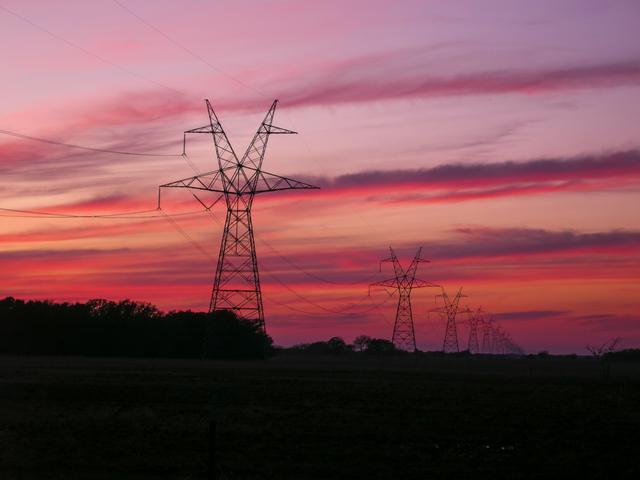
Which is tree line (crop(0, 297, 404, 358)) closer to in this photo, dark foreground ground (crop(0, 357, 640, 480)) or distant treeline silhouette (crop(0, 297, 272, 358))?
distant treeline silhouette (crop(0, 297, 272, 358))

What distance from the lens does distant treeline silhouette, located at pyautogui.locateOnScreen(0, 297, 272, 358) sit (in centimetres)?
16312

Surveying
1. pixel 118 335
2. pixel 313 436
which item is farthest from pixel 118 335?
pixel 313 436

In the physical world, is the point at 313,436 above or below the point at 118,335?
below

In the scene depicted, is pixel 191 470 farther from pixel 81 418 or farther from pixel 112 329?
pixel 112 329

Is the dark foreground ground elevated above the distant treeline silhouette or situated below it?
below

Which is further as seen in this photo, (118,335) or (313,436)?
(118,335)

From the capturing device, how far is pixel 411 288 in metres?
117

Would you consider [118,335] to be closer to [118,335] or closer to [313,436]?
[118,335]

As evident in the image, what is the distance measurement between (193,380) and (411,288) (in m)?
49.5

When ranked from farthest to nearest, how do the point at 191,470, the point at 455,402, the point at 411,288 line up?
the point at 411,288, the point at 455,402, the point at 191,470

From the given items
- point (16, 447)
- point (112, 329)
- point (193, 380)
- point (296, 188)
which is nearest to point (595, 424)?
point (16, 447)

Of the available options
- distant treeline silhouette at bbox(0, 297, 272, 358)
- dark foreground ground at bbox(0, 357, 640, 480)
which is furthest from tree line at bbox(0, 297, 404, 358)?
dark foreground ground at bbox(0, 357, 640, 480)

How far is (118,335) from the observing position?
171250mm

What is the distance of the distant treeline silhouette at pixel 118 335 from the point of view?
535ft
